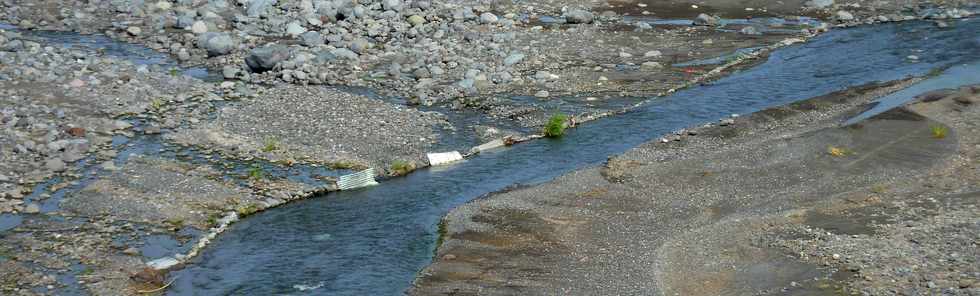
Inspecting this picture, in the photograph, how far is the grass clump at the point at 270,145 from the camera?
24.1 metres

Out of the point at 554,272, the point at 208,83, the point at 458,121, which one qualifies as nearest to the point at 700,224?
the point at 554,272

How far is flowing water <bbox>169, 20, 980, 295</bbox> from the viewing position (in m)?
17.9

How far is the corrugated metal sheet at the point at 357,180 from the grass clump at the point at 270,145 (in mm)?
2494

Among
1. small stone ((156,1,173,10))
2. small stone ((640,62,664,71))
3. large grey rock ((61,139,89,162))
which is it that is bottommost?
small stone ((156,1,173,10))

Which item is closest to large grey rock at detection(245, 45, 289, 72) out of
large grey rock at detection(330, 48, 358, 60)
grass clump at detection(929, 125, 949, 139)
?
large grey rock at detection(330, 48, 358, 60)

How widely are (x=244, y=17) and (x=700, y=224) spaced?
75.4 feet

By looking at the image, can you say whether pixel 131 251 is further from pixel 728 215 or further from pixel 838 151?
pixel 838 151

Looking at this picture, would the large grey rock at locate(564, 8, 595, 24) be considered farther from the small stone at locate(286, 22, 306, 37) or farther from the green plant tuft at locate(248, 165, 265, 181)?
the green plant tuft at locate(248, 165, 265, 181)

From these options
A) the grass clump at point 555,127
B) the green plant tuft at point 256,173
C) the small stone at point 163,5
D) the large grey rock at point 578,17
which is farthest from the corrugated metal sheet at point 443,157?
the small stone at point 163,5

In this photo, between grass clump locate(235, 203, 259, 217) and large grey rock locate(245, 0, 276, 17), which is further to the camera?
large grey rock locate(245, 0, 276, 17)

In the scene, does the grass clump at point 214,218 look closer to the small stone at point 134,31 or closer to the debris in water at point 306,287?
the debris in water at point 306,287

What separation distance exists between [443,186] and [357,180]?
1882mm

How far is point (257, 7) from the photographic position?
3825 cm

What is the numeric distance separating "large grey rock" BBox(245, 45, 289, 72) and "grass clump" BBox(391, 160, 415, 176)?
8677 mm
